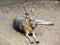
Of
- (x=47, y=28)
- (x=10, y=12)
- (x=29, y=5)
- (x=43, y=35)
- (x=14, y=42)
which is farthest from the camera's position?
→ (x=29, y=5)

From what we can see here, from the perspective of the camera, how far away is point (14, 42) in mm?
4336

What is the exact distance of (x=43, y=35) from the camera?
183 inches

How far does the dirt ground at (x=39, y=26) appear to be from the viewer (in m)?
4.41

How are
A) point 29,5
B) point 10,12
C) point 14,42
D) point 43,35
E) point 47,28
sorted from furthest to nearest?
point 29,5
point 10,12
point 47,28
point 43,35
point 14,42

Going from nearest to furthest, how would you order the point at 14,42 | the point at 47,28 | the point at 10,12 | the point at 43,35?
1. the point at 14,42
2. the point at 43,35
3. the point at 47,28
4. the point at 10,12

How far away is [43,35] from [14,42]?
0.63 m

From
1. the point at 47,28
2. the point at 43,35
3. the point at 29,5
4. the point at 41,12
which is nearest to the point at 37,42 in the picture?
the point at 43,35

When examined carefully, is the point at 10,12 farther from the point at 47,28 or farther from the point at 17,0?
the point at 47,28

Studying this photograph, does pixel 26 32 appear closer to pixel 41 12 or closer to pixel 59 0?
pixel 41 12

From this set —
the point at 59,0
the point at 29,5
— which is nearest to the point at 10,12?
the point at 29,5

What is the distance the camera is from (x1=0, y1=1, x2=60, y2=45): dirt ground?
4.41m

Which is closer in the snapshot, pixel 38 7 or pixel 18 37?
pixel 18 37

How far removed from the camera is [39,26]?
5129 millimetres

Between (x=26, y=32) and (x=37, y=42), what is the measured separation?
0.44 m
